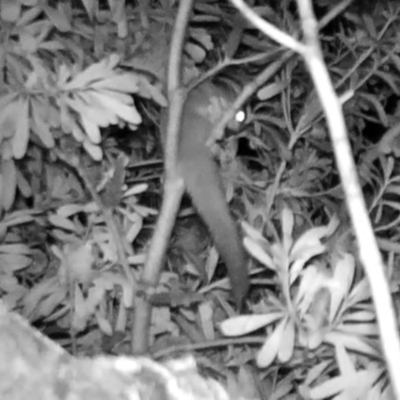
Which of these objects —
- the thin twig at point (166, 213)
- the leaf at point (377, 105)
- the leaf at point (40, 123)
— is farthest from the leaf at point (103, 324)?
the leaf at point (377, 105)

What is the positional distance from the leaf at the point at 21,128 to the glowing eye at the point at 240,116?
1.10ft

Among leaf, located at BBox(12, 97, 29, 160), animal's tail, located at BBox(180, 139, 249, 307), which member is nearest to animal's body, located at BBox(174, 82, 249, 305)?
animal's tail, located at BBox(180, 139, 249, 307)

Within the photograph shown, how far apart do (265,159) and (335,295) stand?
1.39 feet

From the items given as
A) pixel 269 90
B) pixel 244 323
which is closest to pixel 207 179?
pixel 269 90

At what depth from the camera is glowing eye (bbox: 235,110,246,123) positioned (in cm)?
131

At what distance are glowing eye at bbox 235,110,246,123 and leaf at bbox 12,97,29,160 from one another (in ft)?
A: 1.10

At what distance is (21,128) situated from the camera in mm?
1100

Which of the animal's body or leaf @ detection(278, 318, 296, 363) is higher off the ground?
the animal's body

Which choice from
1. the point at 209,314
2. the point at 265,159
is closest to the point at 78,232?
the point at 209,314

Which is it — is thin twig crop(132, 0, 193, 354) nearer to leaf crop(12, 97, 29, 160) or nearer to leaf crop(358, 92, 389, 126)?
leaf crop(12, 97, 29, 160)

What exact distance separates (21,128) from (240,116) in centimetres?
36

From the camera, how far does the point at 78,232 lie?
4.10ft

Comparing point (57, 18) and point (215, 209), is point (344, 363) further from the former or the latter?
A: point (57, 18)

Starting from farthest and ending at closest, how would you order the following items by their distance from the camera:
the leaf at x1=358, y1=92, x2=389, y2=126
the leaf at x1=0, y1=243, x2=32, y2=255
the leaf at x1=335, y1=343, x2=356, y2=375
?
the leaf at x1=358, y1=92, x2=389, y2=126, the leaf at x1=0, y1=243, x2=32, y2=255, the leaf at x1=335, y1=343, x2=356, y2=375
